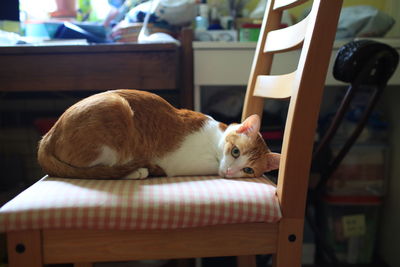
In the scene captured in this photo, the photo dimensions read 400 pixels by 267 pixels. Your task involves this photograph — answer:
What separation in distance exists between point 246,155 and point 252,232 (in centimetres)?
20

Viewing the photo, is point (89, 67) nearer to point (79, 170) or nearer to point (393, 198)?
point (79, 170)

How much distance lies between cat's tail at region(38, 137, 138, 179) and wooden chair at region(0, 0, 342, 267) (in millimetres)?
54

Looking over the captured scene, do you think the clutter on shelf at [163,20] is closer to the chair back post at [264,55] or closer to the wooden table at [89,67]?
the wooden table at [89,67]

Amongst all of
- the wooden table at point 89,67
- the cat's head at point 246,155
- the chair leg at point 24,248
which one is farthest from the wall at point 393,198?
the chair leg at point 24,248

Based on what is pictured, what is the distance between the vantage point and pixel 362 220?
4.72 feet

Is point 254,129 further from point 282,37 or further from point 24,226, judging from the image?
point 24,226

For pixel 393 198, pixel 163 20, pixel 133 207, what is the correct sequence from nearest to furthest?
pixel 133 207 → pixel 163 20 → pixel 393 198

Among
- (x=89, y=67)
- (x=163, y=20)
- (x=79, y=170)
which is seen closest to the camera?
(x=79, y=170)

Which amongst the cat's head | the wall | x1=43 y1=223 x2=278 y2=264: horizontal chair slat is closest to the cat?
the cat's head

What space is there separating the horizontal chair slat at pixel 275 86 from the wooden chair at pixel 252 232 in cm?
3

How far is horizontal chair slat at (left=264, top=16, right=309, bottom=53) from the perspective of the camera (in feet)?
2.22

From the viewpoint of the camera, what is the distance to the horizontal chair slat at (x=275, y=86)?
26.9 inches

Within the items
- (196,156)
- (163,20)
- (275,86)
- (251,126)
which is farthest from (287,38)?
(163,20)

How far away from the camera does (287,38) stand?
76cm
